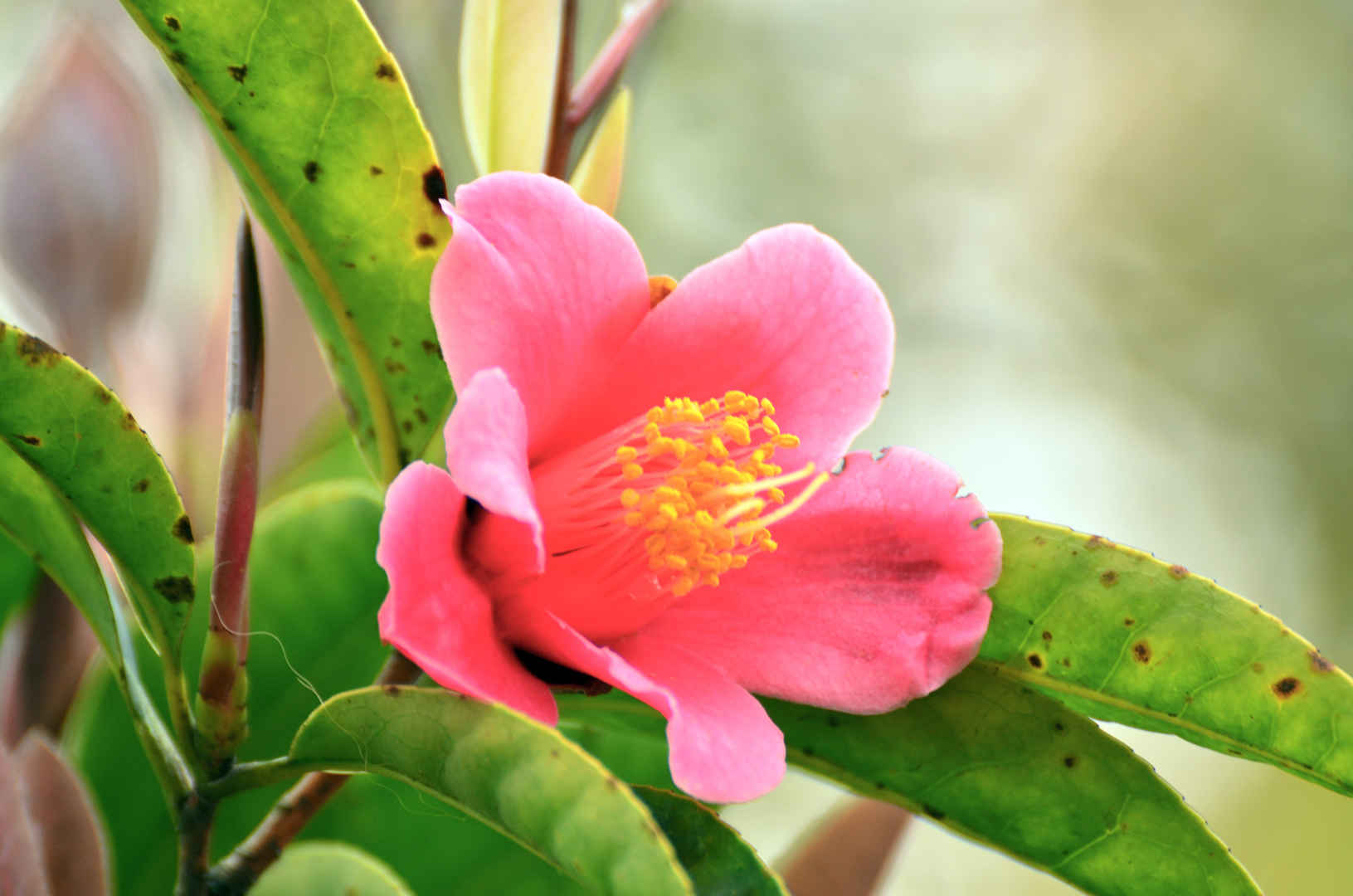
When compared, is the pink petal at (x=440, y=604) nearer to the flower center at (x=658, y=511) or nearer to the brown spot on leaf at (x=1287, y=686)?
the flower center at (x=658, y=511)

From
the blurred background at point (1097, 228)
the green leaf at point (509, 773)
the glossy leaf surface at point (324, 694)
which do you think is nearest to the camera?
the green leaf at point (509, 773)

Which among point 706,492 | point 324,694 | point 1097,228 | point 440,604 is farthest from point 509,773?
point 1097,228

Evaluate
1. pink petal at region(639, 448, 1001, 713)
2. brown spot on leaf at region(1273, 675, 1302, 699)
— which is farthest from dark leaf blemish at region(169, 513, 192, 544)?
Result: brown spot on leaf at region(1273, 675, 1302, 699)

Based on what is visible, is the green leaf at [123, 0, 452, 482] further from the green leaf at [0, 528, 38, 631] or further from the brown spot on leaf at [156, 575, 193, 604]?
the green leaf at [0, 528, 38, 631]

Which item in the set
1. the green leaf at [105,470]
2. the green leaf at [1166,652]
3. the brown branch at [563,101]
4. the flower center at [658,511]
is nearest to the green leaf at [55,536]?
the green leaf at [105,470]

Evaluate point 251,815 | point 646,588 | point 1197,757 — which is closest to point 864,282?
point 646,588

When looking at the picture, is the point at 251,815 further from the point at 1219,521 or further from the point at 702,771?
the point at 1219,521
